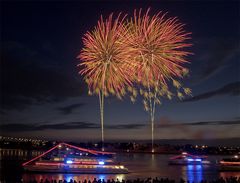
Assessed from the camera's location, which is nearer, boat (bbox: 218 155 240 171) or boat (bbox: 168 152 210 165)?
boat (bbox: 218 155 240 171)

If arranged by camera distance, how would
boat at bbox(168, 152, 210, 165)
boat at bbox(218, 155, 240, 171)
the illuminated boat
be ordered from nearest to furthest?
the illuminated boat, boat at bbox(218, 155, 240, 171), boat at bbox(168, 152, 210, 165)

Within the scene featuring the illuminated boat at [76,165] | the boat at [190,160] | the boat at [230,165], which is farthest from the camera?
the boat at [190,160]

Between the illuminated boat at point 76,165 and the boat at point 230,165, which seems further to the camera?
the boat at point 230,165

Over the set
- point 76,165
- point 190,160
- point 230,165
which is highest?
point 190,160

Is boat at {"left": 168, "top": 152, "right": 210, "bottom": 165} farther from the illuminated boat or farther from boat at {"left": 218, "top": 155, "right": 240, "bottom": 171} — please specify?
the illuminated boat

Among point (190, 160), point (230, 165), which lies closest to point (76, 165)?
point (230, 165)

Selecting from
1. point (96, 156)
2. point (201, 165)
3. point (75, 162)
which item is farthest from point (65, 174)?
point (201, 165)

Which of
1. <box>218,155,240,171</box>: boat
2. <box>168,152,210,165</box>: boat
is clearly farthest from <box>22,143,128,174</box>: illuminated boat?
<box>168,152,210,165</box>: boat

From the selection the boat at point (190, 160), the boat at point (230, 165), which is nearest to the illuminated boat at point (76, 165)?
the boat at point (230, 165)

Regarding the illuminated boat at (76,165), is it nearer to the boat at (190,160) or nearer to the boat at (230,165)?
the boat at (230,165)

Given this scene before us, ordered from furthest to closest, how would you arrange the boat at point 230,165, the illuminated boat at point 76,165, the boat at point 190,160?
the boat at point 190,160, the boat at point 230,165, the illuminated boat at point 76,165

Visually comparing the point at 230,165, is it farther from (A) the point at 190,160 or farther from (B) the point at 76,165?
(B) the point at 76,165

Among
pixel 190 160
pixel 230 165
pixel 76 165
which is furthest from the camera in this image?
pixel 190 160

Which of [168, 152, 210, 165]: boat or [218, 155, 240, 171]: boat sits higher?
[168, 152, 210, 165]: boat
